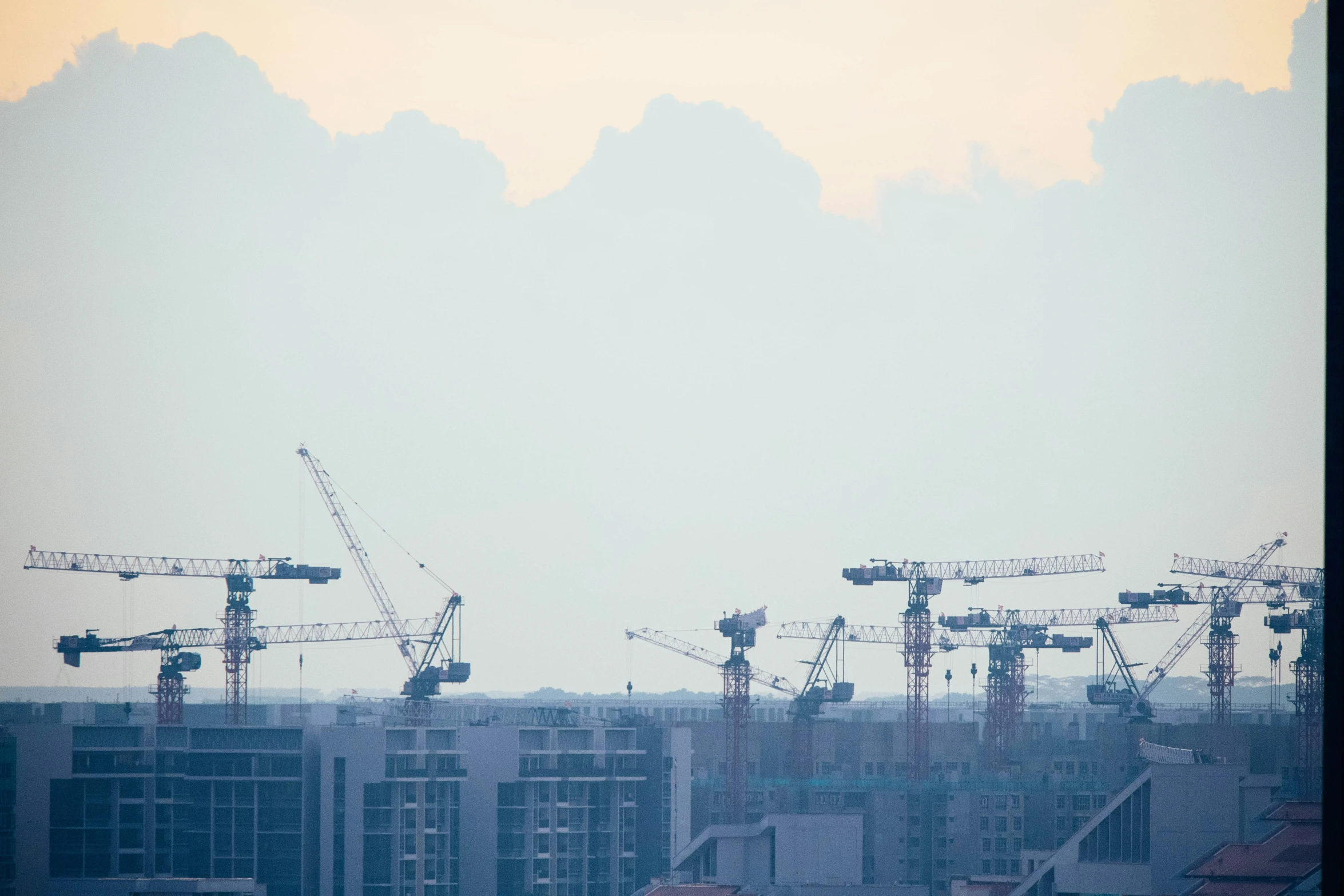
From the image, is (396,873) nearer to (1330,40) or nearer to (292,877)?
(292,877)

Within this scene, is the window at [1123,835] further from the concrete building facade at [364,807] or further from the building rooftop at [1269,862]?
the concrete building facade at [364,807]

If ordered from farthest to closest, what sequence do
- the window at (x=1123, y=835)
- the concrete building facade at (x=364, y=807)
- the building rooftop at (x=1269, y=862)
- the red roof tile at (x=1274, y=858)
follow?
the concrete building facade at (x=364, y=807) → the window at (x=1123, y=835) → the red roof tile at (x=1274, y=858) → the building rooftop at (x=1269, y=862)

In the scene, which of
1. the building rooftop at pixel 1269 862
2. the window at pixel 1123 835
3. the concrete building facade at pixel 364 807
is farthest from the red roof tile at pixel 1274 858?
the concrete building facade at pixel 364 807

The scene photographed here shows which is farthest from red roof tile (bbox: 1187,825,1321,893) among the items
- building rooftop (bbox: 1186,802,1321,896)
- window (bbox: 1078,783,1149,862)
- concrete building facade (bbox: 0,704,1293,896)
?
concrete building facade (bbox: 0,704,1293,896)

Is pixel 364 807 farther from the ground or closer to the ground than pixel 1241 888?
closer to the ground

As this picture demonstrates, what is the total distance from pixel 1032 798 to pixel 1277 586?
672 inches

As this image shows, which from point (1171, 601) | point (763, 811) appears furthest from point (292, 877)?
point (1171, 601)

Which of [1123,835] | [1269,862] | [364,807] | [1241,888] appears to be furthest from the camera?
[364,807]

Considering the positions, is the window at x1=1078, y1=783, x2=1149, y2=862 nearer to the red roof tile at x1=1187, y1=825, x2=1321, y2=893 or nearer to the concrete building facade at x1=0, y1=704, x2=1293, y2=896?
the red roof tile at x1=1187, y1=825, x2=1321, y2=893

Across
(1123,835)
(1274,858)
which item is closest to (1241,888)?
(1274,858)

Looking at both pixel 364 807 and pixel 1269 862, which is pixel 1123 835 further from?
pixel 364 807

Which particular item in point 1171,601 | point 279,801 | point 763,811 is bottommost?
point 763,811

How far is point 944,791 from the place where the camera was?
155ft

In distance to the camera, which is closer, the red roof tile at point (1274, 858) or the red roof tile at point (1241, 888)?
the red roof tile at point (1241, 888)
